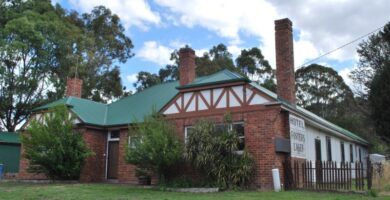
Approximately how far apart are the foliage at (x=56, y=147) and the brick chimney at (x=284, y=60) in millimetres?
9279

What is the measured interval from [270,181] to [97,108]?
11.5 meters

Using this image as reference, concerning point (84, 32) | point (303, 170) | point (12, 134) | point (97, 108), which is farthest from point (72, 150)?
point (84, 32)

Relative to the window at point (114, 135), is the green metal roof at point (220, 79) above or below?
above

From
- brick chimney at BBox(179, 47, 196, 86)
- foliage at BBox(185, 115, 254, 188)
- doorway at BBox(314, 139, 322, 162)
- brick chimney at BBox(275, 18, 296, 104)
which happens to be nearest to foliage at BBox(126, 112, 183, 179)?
foliage at BBox(185, 115, 254, 188)

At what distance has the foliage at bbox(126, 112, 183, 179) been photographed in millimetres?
15375

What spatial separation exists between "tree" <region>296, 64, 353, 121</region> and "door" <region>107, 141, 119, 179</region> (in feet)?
108

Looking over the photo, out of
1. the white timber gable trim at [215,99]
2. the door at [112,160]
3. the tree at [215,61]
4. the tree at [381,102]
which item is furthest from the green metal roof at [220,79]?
the tree at [215,61]

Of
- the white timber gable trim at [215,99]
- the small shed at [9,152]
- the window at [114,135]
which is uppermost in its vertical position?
the white timber gable trim at [215,99]

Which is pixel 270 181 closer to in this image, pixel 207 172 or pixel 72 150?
pixel 207 172

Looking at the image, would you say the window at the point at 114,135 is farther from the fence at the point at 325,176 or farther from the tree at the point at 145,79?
the tree at the point at 145,79

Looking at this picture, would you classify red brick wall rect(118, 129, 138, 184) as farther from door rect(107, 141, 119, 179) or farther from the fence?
the fence

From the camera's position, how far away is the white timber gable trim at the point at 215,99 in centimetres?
1631

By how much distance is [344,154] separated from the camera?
25625 millimetres

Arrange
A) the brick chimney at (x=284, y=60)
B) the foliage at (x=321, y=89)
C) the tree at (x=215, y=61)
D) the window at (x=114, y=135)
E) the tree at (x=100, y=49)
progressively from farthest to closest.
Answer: the foliage at (x=321, y=89), the tree at (x=215, y=61), the tree at (x=100, y=49), the window at (x=114, y=135), the brick chimney at (x=284, y=60)
